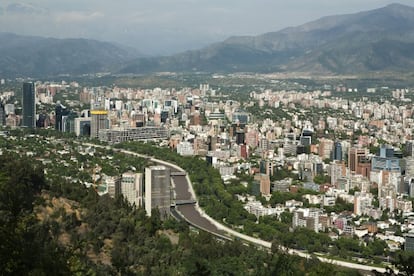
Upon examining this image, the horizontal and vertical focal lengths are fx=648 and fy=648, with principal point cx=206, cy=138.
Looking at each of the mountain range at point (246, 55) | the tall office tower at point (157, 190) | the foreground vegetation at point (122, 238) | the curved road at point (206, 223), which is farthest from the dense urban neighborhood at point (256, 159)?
the mountain range at point (246, 55)

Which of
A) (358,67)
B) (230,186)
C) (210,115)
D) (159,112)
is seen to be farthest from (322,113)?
(358,67)

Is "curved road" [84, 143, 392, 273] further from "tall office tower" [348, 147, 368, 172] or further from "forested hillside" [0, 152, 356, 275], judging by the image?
"tall office tower" [348, 147, 368, 172]

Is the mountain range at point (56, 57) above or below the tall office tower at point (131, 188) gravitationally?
above

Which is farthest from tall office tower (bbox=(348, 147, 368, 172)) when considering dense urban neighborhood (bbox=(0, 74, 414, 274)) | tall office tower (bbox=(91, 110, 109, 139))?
tall office tower (bbox=(91, 110, 109, 139))

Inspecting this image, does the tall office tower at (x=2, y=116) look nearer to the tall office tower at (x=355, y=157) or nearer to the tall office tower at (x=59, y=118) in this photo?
the tall office tower at (x=59, y=118)

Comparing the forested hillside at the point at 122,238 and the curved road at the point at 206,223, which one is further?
the curved road at the point at 206,223

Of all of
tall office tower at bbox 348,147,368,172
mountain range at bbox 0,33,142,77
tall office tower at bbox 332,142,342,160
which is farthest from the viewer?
mountain range at bbox 0,33,142,77

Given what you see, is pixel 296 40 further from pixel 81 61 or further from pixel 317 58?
pixel 81 61

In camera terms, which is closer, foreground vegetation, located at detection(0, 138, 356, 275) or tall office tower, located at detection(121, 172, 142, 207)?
foreground vegetation, located at detection(0, 138, 356, 275)
